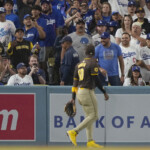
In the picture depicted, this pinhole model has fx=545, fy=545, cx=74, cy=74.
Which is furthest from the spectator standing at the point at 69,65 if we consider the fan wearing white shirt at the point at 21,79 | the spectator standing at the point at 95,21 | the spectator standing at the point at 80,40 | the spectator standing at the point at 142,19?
the spectator standing at the point at 142,19

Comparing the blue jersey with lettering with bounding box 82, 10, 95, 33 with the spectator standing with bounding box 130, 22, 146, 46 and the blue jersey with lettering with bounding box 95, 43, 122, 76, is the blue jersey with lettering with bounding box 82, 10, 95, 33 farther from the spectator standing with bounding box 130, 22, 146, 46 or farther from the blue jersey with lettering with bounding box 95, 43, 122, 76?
the blue jersey with lettering with bounding box 95, 43, 122, 76

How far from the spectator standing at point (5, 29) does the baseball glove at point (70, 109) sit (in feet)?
13.5

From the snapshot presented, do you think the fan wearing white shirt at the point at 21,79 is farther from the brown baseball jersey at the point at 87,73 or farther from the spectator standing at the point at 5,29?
the spectator standing at the point at 5,29

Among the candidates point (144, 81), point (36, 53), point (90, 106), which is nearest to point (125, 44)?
point (144, 81)

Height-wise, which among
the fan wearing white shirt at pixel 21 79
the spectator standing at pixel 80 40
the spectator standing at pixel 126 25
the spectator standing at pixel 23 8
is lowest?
the fan wearing white shirt at pixel 21 79

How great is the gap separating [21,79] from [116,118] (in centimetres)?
246

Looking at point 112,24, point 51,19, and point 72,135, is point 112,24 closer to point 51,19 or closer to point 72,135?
point 51,19

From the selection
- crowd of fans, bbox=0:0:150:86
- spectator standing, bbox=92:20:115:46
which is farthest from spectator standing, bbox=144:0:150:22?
spectator standing, bbox=92:20:115:46

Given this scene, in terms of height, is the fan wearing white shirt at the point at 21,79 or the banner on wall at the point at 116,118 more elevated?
the fan wearing white shirt at the point at 21,79

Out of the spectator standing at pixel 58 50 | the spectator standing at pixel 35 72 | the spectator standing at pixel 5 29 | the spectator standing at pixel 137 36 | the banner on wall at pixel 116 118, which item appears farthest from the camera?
the spectator standing at pixel 5 29

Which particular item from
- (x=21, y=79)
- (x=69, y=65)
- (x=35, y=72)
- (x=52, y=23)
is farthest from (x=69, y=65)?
(x=52, y=23)

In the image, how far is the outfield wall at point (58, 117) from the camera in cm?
1163

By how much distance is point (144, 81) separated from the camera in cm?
1313

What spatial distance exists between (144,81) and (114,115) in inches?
73.1
